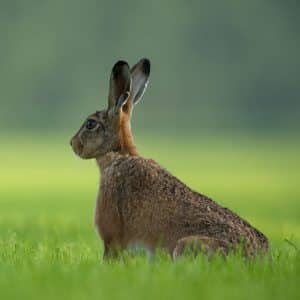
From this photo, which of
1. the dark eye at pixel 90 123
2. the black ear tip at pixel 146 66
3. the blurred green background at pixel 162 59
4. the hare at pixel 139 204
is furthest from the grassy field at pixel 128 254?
the blurred green background at pixel 162 59

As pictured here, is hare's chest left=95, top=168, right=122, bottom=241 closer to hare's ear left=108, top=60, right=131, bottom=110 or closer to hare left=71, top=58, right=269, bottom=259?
hare left=71, top=58, right=269, bottom=259

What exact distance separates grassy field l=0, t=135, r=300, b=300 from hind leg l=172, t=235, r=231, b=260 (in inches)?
4.6

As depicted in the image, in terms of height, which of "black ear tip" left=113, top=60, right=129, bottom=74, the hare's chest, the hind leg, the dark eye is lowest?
the hind leg

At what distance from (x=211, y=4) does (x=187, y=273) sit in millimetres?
72085

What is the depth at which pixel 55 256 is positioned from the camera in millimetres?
8516

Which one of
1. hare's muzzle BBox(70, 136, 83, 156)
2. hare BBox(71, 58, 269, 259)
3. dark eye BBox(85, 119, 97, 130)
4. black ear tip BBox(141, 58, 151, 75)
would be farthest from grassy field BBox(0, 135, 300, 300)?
black ear tip BBox(141, 58, 151, 75)

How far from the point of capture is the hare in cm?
798

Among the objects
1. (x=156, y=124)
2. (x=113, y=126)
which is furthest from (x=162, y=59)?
(x=113, y=126)

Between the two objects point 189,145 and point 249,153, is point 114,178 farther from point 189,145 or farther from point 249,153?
point 189,145

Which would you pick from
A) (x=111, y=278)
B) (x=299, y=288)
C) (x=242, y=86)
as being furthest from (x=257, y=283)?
(x=242, y=86)

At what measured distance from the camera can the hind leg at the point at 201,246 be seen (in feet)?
25.4

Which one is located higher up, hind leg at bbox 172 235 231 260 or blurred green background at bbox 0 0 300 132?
blurred green background at bbox 0 0 300 132

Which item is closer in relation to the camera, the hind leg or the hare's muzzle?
the hind leg

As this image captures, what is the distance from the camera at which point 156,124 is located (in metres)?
61.3
